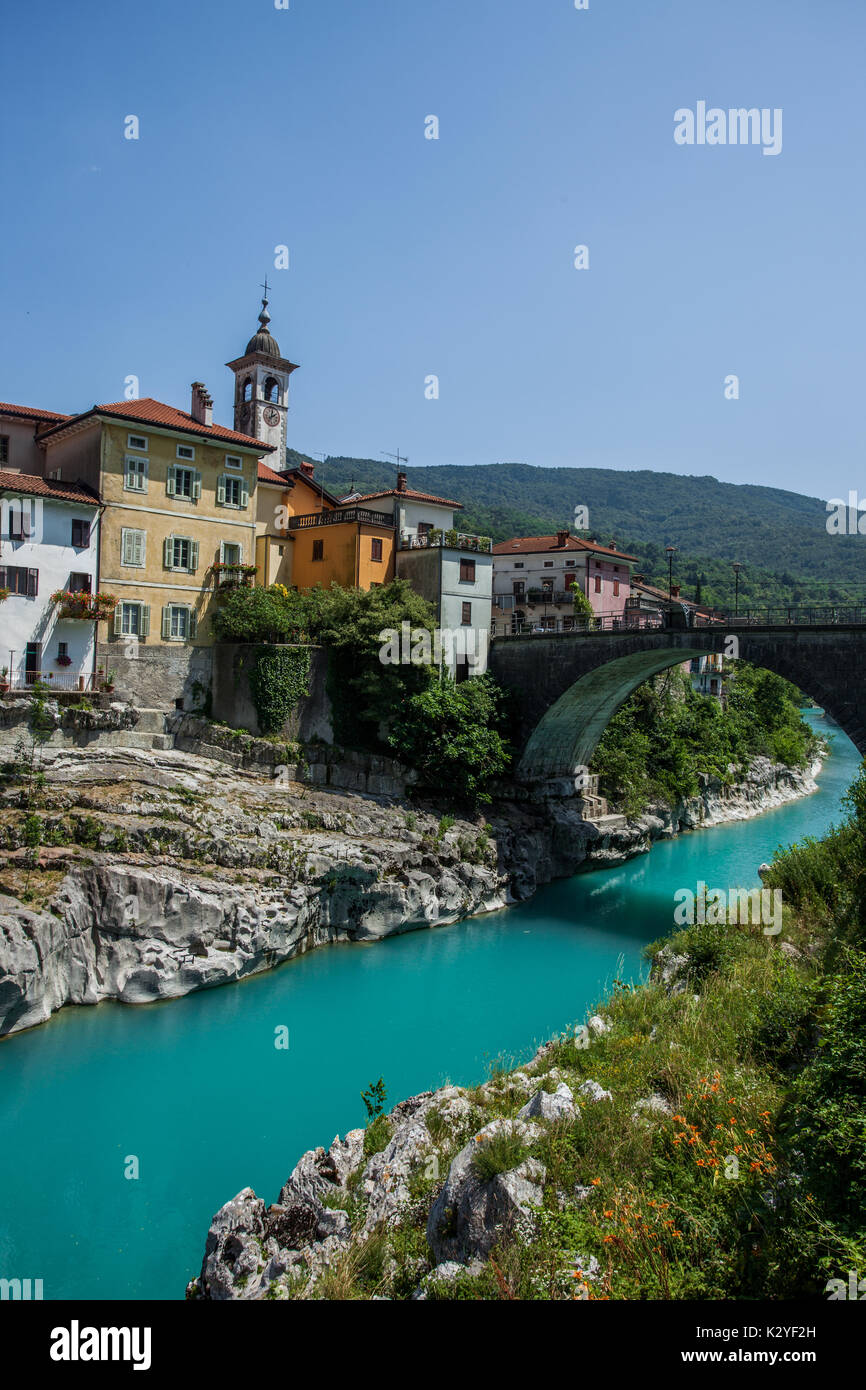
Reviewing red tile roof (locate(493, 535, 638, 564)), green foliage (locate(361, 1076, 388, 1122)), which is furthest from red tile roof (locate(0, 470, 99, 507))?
red tile roof (locate(493, 535, 638, 564))

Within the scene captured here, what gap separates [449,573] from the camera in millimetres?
34344

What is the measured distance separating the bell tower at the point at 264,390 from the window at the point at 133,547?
18902mm

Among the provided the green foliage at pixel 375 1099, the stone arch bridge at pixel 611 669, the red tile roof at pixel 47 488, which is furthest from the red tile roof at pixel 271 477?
the green foliage at pixel 375 1099

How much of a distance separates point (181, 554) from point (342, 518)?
24.9 feet

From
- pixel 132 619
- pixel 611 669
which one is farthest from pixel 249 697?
pixel 611 669

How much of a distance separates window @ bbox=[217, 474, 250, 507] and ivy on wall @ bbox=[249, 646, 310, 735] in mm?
6704

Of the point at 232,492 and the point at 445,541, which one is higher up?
the point at 232,492

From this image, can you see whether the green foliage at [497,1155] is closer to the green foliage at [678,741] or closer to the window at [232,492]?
the window at [232,492]

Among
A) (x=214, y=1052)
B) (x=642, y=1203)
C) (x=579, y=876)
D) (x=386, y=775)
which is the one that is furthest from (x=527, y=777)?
(x=642, y=1203)

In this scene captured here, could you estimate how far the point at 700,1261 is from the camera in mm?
7340

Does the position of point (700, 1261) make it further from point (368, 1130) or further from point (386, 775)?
point (386, 775)

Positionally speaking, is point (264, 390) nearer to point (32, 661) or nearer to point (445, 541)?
point (445, 541)

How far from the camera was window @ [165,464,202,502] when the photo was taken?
101ft

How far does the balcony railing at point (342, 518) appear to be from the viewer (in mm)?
35438
